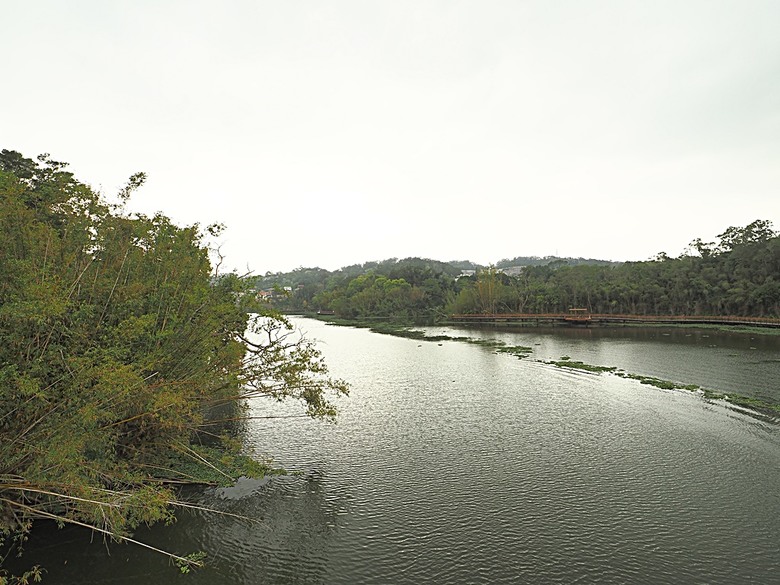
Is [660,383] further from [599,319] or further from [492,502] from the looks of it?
[599,319]

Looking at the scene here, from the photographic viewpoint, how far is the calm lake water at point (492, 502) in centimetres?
1030

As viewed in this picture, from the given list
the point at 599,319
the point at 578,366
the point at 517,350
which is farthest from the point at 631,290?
the point at 578,366

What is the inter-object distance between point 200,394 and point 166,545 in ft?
14.5

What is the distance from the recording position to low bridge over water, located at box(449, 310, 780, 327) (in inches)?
2346

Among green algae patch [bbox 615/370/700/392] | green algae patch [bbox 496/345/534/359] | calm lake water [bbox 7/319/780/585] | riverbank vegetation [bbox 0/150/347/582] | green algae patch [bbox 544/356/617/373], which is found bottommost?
calm lake water [bbox 7/319/780/585]

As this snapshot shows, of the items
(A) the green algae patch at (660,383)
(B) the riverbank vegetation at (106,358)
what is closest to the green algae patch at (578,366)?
(A) the green algae patch at (660,383)

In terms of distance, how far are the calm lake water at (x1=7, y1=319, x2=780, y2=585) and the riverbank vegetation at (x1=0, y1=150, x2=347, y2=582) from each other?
4.66 ft

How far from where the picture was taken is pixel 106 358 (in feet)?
30.8

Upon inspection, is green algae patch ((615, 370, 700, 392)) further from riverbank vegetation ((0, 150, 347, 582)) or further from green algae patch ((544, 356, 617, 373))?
riverbank vegetation ((0, 150, 347, 582))

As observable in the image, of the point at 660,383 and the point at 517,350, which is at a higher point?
the point at 517,350

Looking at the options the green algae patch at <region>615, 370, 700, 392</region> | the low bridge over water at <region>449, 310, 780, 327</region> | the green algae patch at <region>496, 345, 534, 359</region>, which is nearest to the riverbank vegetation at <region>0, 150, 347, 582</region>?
the green algae patch at <region>615, 370, 700, 392</region>

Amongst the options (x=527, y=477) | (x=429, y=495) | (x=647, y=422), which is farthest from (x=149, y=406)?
(x=647, y=422)

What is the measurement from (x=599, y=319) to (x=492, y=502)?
68.9 meters

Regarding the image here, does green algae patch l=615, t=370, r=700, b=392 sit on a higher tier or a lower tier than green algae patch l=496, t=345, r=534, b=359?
lower
